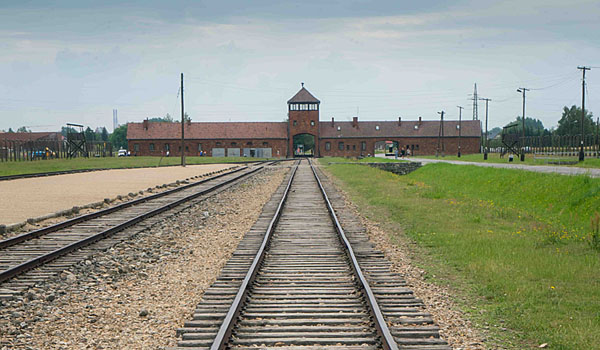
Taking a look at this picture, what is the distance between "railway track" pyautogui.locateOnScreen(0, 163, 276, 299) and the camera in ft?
25.2

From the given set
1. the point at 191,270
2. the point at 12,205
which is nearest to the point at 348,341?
the point at 191,270

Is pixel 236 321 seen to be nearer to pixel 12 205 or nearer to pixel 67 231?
pixel 67 231

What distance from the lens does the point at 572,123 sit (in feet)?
377

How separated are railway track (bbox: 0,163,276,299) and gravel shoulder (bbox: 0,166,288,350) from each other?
35cm

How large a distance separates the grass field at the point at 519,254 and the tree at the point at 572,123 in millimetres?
100785

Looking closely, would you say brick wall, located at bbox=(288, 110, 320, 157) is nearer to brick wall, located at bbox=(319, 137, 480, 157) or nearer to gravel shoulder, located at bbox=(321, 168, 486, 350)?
brick wall, located at bbox=(319, 137, 480, 157)

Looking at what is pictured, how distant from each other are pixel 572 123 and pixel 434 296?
405 ft

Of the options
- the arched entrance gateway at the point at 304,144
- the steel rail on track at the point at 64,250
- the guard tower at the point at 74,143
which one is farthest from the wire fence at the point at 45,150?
the steel rail on track at the point at 64,250

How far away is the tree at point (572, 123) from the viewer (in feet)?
367

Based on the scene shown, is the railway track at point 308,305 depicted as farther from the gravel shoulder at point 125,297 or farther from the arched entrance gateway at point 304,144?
the arched entrance gateway at point 304,144

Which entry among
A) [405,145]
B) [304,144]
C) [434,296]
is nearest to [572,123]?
[405,145]

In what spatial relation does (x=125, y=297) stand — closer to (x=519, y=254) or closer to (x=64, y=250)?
(x=64, y=250)

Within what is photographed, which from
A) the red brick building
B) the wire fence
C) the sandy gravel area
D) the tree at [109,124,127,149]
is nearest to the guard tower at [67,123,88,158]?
the wire fence

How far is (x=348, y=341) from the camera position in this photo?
5.20 m
